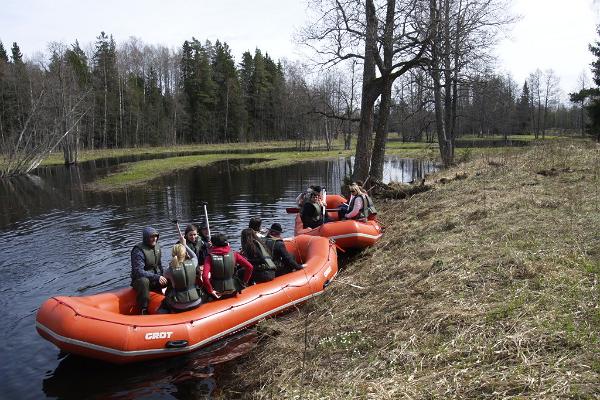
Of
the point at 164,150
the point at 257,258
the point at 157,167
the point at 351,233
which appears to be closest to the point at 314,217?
the point at 351,233

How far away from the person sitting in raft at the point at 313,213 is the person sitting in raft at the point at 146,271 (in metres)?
4.63

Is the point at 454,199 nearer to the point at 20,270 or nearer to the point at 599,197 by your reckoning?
the point at 599,197

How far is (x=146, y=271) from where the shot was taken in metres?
7.85

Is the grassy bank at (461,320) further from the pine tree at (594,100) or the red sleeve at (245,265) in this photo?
the pine tree at (594,100)

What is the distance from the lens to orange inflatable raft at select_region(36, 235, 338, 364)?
20.8 feet

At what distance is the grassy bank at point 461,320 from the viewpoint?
4.17 m

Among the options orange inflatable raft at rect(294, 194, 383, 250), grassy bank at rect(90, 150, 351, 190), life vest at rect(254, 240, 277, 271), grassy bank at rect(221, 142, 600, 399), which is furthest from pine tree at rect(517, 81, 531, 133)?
life vest at rect(254, 240, 277, 271)

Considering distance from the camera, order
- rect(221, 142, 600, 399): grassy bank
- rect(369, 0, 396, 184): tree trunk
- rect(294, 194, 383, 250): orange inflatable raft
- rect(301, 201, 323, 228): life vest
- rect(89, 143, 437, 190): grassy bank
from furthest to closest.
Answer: rect(89, 143, 437, 190): grassy bank < rect(369, 0, 396, 184): tree trunk < rect(301, 201, 323, 228): life vest < rect(294, 194, 383, 250): orange inflatable raft < rect(221, 142, 600, 399): grassy bank

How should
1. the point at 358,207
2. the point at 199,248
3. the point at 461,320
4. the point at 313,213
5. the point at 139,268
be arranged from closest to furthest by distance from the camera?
1. the point at 461,320
2. the point at 139,268
3. the point at 199,248
4. the point at 358,207
5. the point at 313,213

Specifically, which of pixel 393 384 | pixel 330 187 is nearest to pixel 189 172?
pixel 330 187

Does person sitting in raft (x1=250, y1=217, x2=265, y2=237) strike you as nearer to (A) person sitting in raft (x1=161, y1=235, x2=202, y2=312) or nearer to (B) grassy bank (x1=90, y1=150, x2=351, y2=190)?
(A) person sitting in raft (x1=161, y1=235, x2=202, y2=312)

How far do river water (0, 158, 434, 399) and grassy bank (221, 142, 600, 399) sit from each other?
139 cm

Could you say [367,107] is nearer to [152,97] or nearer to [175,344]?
[175,344]

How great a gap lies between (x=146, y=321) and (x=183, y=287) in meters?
0.78
